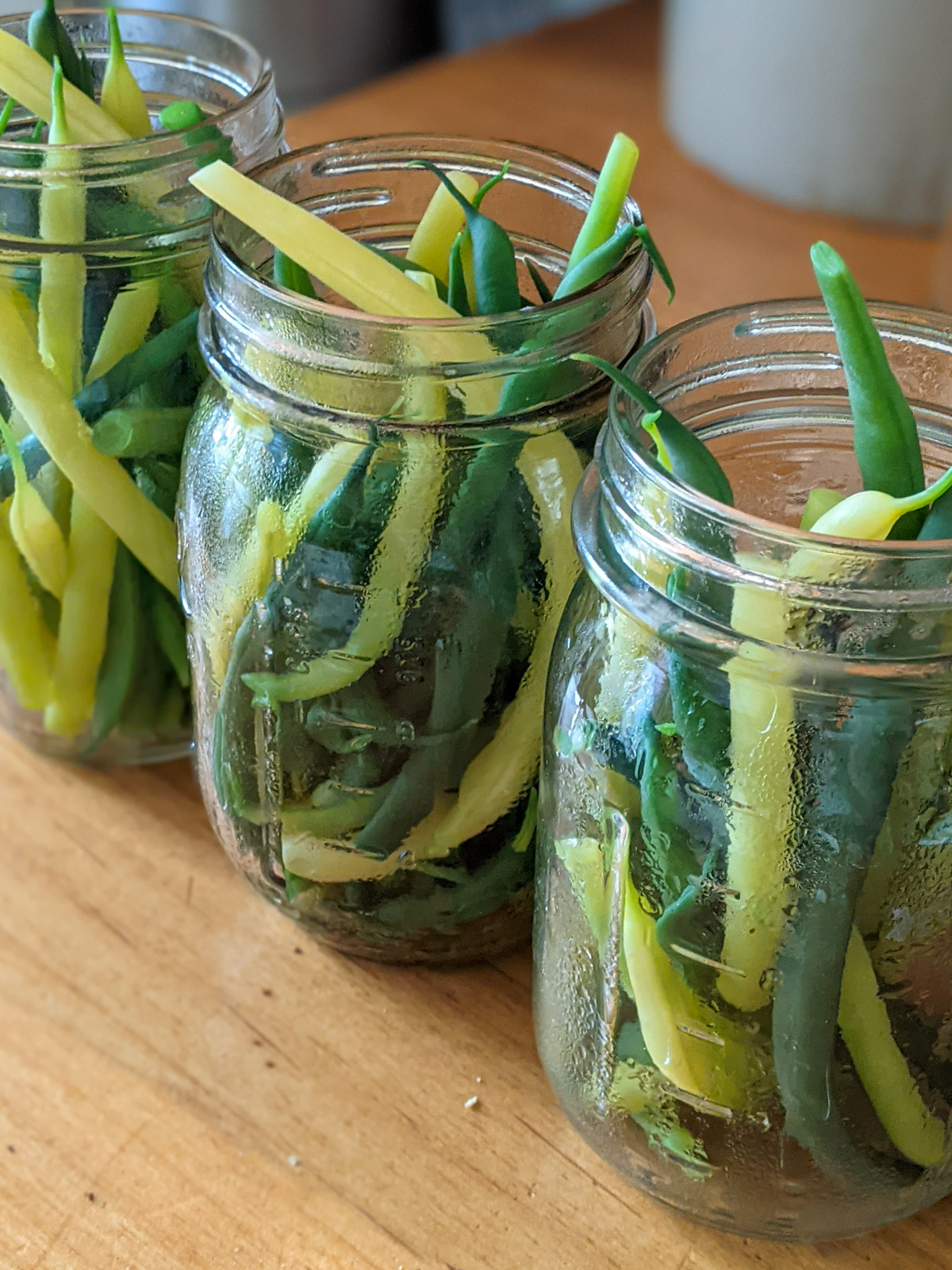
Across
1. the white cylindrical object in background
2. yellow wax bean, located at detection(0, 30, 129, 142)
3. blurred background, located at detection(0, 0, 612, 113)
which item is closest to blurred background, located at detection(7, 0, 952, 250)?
the white cylindrical object in background

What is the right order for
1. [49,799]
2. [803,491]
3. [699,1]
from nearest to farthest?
[803,491]
[49,799]
[699,1]

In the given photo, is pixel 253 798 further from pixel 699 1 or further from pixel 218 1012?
pixel 699 1

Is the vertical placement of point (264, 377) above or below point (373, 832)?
above

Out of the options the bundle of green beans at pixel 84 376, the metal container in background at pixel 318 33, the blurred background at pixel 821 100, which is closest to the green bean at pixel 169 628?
the bundle of green beans at pixel 84 376

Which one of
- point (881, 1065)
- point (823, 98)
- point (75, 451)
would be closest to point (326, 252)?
point (75, 451)

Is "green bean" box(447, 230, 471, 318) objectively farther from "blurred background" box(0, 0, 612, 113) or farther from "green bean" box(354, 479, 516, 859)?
"blurred background" box(0, 0, 612, 113)

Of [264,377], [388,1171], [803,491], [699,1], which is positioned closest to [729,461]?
[803,491]

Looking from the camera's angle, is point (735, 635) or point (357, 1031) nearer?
point (735, 635)
